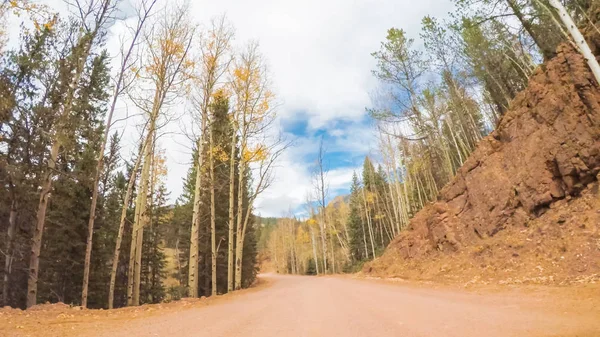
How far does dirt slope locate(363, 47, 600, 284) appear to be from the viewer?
8.98 metres

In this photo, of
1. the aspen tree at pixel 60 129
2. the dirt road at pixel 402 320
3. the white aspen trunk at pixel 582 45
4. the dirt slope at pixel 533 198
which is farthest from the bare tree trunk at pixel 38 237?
the white aspen trunk at pixel 582 45

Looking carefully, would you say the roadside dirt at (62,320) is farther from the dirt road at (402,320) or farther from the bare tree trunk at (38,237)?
the bare tree trunk at (38,237)

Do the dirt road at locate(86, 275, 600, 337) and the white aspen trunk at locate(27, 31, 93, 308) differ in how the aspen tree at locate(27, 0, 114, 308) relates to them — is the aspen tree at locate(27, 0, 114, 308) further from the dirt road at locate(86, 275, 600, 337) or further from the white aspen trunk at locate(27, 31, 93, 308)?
the dirt road at locate(86, 275, 600, 337)

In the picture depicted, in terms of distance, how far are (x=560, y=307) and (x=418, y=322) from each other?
277cm

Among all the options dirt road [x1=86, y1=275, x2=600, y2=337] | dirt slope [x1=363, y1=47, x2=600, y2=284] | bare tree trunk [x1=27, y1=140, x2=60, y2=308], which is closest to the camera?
dirt road [x1=86, y1=275, x2=600, y2=337]

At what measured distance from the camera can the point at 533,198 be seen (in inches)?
456

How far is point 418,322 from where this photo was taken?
16.6 feet

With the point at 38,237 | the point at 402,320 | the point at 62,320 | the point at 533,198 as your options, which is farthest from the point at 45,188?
the point at 533,198

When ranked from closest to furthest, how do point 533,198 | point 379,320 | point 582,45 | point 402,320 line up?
point 402,320 < point 379,320 < point 582,45 < point 533,198

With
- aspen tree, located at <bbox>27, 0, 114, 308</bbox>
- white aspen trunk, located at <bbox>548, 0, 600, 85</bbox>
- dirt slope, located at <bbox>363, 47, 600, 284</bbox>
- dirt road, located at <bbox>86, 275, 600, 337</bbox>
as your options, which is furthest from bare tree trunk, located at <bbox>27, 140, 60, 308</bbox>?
white aspen trunk, located at <bbox>548, 0, 600, 85</bbox>

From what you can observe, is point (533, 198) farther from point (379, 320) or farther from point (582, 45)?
point (379, 320)

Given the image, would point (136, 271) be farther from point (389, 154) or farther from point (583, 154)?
point (389, 154)

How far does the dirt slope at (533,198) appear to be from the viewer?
354 inches

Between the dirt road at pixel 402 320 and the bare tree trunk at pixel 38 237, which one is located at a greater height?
the bare tree trunk at pixel 38 237
